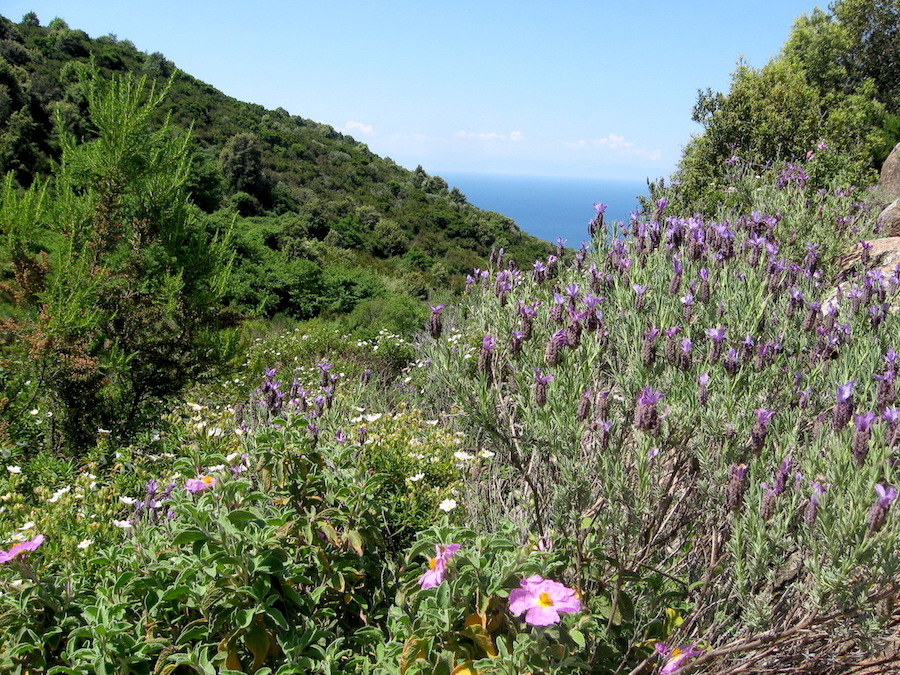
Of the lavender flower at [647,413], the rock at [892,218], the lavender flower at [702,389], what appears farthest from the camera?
the rock at [892,218]

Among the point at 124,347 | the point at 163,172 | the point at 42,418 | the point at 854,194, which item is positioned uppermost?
the point at 854,194

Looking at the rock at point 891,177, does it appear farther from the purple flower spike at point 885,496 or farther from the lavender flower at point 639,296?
the purple flower spike at point 885,496

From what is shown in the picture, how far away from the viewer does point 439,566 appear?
1613 mm

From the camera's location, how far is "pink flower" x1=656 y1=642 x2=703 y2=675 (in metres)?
1.67

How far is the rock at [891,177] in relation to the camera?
30.7 ft

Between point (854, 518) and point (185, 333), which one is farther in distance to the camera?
point (185, 333)

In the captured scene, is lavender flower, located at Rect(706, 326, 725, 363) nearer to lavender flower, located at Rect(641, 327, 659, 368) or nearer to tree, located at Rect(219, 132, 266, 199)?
lavender flower, located at Rect(641, 327, 659, 368)

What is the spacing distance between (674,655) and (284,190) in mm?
31743

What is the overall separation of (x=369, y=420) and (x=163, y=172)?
9.90 feet

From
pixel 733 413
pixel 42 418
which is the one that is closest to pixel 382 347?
pixel 42 418

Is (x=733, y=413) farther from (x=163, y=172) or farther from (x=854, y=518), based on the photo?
(x=163, y=172)

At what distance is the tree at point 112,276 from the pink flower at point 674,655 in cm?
413

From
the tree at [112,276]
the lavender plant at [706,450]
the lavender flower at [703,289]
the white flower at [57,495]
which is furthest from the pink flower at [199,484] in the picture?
the tree at [112,276]

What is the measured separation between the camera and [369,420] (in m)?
3.49
